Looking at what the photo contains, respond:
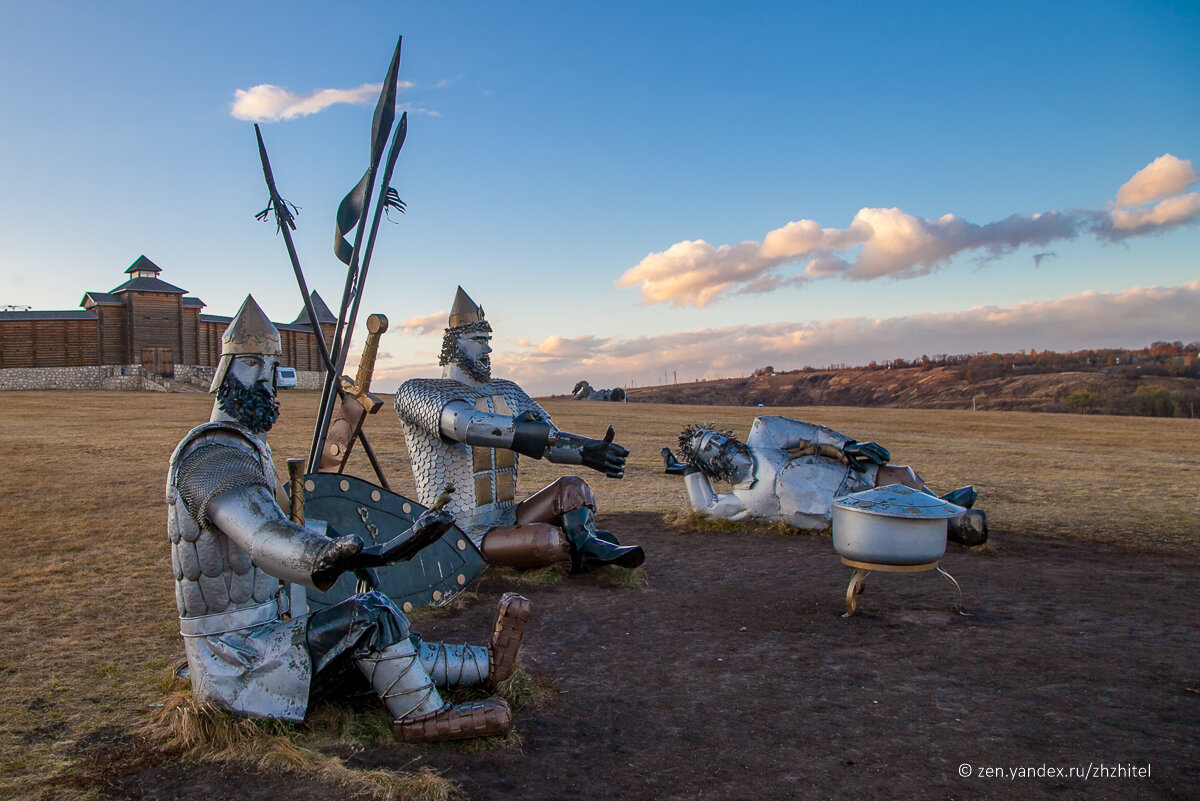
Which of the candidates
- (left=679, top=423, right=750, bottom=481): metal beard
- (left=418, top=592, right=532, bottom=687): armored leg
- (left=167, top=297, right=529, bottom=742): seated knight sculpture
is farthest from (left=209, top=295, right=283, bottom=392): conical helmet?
(left=679, top=423, right=750, bottom=481): metal beard

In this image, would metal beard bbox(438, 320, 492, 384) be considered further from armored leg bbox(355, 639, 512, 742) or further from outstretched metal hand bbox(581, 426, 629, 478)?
armored leg bbox(355, 639, 512, 742)

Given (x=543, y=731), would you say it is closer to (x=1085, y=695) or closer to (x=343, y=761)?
(x=343, y=761)

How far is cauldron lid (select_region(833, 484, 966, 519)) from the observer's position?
491cm

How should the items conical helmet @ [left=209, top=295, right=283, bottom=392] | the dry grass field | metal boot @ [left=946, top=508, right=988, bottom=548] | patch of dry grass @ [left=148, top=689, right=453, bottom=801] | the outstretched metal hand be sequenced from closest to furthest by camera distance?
patch of dry grass @ [left=148, top=689, right=453, bottom=801] → conical helmet @ [left=209, top=295, right=283, bottom=392] → the dry grass field → the outstretched metal hand → metal boot @ [left=946, top=508, right=988, bottom=548]

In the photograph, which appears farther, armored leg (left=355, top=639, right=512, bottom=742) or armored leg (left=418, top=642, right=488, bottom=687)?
armored leg (left=418, top=642, right=488, bottom=687)

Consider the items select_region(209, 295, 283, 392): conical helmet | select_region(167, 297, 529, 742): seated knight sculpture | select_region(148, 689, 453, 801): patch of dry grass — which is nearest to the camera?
select_region(148, 689, 453, 801): patch of dry grass

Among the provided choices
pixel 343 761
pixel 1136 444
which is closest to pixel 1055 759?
pixel 343 761

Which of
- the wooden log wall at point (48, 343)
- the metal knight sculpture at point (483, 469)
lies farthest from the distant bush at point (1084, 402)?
the wooden log wall at point (48, 343)

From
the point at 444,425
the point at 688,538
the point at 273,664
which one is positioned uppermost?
the point at 444,425

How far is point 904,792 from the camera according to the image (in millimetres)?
3000

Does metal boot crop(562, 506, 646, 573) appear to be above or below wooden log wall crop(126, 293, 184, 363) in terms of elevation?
below

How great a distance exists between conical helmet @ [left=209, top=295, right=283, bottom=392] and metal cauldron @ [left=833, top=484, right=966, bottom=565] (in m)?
3.45

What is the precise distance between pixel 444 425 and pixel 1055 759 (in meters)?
4.02

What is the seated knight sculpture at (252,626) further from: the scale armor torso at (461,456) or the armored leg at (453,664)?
the scale armor torso at (461,456)
